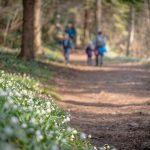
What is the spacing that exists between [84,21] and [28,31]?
952 inches

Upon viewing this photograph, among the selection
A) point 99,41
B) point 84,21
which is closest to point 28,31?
point 99,41

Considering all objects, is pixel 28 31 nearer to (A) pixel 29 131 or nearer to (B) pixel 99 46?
(B) pixel 99 46

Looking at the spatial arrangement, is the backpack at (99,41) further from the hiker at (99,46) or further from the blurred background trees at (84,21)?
the blurred background trees at (84,21)

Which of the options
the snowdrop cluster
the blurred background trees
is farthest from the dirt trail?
the blurred background trees

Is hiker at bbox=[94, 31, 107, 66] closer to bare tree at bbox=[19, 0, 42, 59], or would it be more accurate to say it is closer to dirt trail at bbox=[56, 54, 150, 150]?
dirt trail at bbox=[56, 54, 150, 150]

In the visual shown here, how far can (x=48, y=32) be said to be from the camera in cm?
3978

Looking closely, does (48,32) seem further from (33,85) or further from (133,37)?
(33,85)

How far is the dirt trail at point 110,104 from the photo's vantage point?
902 centimetres

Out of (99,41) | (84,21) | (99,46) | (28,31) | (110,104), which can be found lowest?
(110,104)

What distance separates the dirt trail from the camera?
9.02m

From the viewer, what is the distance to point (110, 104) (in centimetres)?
1399

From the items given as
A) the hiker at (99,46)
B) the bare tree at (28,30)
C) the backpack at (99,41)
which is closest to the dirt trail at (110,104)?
the bare tree at (28,30)

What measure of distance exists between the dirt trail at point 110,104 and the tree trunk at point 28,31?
69.8 inches

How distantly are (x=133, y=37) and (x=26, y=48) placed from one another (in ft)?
88.3
